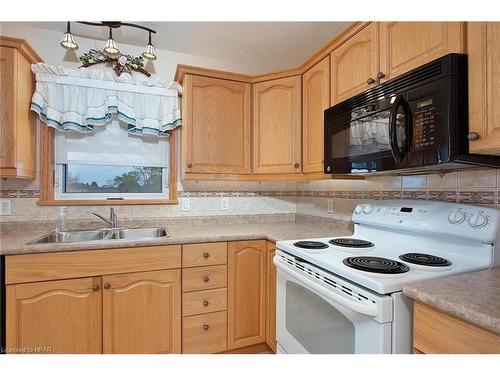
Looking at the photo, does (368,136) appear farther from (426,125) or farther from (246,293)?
(246,293)

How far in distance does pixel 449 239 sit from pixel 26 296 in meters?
2.10

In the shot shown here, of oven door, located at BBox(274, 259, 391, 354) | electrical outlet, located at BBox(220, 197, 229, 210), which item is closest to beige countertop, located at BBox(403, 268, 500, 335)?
oven door, located at BBox(274, 259, 391, 354)

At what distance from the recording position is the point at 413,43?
1128mm

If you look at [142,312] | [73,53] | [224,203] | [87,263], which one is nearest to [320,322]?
[142,312]

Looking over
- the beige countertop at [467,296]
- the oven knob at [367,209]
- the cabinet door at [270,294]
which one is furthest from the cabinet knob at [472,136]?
the cabinet door at [270,294]

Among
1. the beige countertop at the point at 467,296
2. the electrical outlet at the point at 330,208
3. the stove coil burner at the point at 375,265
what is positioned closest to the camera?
the beige countertop at the point at 467,296

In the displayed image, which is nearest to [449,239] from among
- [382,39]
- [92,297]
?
[382,39]

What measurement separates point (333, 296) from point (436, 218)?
26.2 inches

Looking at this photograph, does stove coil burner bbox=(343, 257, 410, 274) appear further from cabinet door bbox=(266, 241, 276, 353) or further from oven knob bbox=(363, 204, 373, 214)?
cabinet door bbox=(266, 241, 276, 353)

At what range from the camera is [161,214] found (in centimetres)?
218

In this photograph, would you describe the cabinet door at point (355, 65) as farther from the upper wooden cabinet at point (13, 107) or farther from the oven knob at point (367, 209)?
the upper wooden cabinet at point (13, 107)

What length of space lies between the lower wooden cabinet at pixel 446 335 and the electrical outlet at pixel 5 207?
94.9 inches

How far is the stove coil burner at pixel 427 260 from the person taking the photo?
104cm

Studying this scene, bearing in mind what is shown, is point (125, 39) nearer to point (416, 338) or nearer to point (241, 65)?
point (241, 65)
